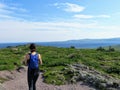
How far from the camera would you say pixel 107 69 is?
29.9m

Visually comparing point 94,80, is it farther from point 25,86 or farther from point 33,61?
point 33,61

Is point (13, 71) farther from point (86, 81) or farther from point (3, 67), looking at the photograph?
point (86, 81)

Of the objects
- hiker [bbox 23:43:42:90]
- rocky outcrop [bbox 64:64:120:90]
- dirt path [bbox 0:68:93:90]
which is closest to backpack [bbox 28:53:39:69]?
hiker [bbox 23:43:42:90]

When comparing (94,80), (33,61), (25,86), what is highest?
(33,61)

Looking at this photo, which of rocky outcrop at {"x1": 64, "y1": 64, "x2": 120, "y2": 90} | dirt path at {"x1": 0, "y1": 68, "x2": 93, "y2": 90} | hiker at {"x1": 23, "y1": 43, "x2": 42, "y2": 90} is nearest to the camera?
hiker at {"x1": 23, "y1": 43, "x2": 42, "y2": 90}

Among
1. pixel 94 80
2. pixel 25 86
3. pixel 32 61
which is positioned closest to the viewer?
pixel 32 61

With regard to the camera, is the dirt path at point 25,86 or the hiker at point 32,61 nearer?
the hiker at point 32,61

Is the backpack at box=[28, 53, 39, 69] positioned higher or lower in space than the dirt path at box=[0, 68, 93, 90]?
higher

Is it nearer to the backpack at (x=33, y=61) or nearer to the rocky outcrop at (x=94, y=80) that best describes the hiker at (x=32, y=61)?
the backpack at (x=33, y=61)

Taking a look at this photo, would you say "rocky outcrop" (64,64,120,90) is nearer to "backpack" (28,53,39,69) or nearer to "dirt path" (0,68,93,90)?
"dirt path" (0,68,93,90)

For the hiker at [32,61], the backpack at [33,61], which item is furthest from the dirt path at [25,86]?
the backpack at [33,61]

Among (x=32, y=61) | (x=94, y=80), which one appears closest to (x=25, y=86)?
(x=94, y=80)

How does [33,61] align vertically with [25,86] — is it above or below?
→ above

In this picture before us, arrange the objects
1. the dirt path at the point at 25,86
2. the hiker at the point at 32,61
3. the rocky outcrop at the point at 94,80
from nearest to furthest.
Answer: the hiker at the point at 32,61 → the dirt path at the point at 25,86 → the rocky outcrop at the point at 94,80
